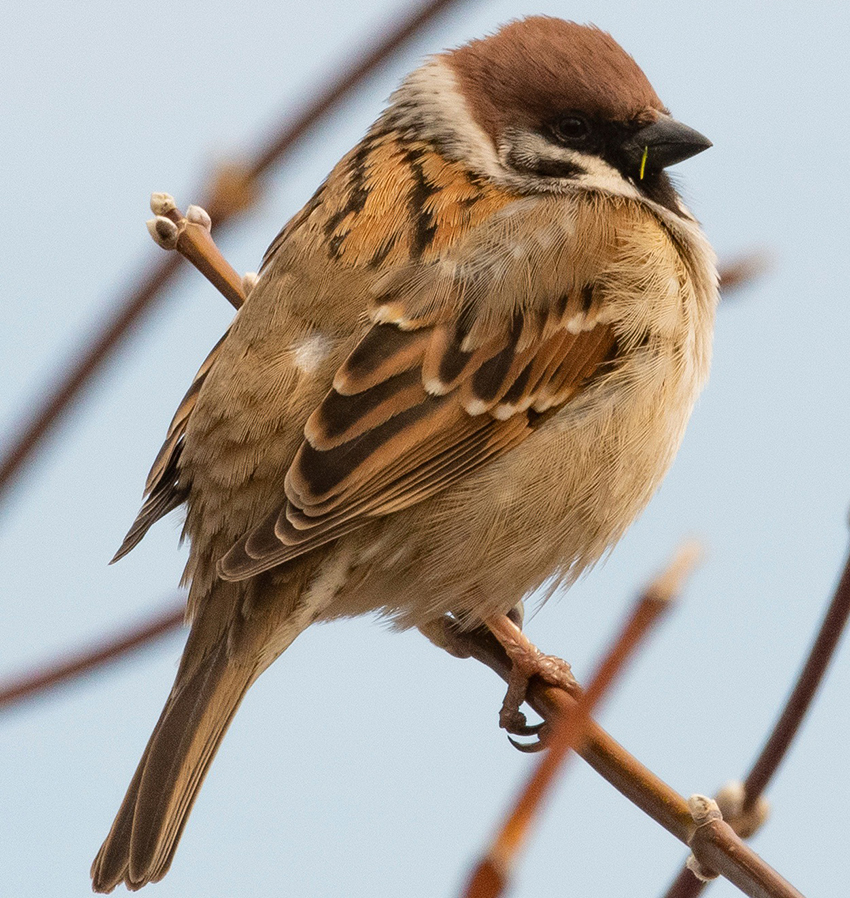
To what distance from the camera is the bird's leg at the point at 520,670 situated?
3293mm

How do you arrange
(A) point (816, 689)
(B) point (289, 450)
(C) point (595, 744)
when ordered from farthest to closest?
(B) point (289, 450) < (C) point (595, 744) < (A) point (816, 689)

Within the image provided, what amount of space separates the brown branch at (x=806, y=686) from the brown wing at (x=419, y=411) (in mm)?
1672

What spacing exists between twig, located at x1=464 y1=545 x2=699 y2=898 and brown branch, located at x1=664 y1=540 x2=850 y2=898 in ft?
0.67

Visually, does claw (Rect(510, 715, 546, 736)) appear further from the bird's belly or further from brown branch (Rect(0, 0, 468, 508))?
brown branch (Rect(0, 0, 468, 508))

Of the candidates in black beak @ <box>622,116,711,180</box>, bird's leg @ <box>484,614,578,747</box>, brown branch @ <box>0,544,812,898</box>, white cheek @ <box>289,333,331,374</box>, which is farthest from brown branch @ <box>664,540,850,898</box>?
black beak @ <box>622,116,711,180</box>

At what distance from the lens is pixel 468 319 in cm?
331

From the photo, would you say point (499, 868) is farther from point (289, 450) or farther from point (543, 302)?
point (543, 302)

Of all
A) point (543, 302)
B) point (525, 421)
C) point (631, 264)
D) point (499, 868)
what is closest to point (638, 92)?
point (631, 264)

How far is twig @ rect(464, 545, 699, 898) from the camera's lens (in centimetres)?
98

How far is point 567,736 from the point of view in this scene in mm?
1110

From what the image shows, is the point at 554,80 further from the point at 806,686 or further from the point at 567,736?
the point at 567,736

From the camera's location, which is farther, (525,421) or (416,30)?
A: (525,421)

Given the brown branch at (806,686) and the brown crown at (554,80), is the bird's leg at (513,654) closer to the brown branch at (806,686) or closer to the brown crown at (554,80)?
the brown crown at (554,80)

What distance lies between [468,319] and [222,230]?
4.72ft
